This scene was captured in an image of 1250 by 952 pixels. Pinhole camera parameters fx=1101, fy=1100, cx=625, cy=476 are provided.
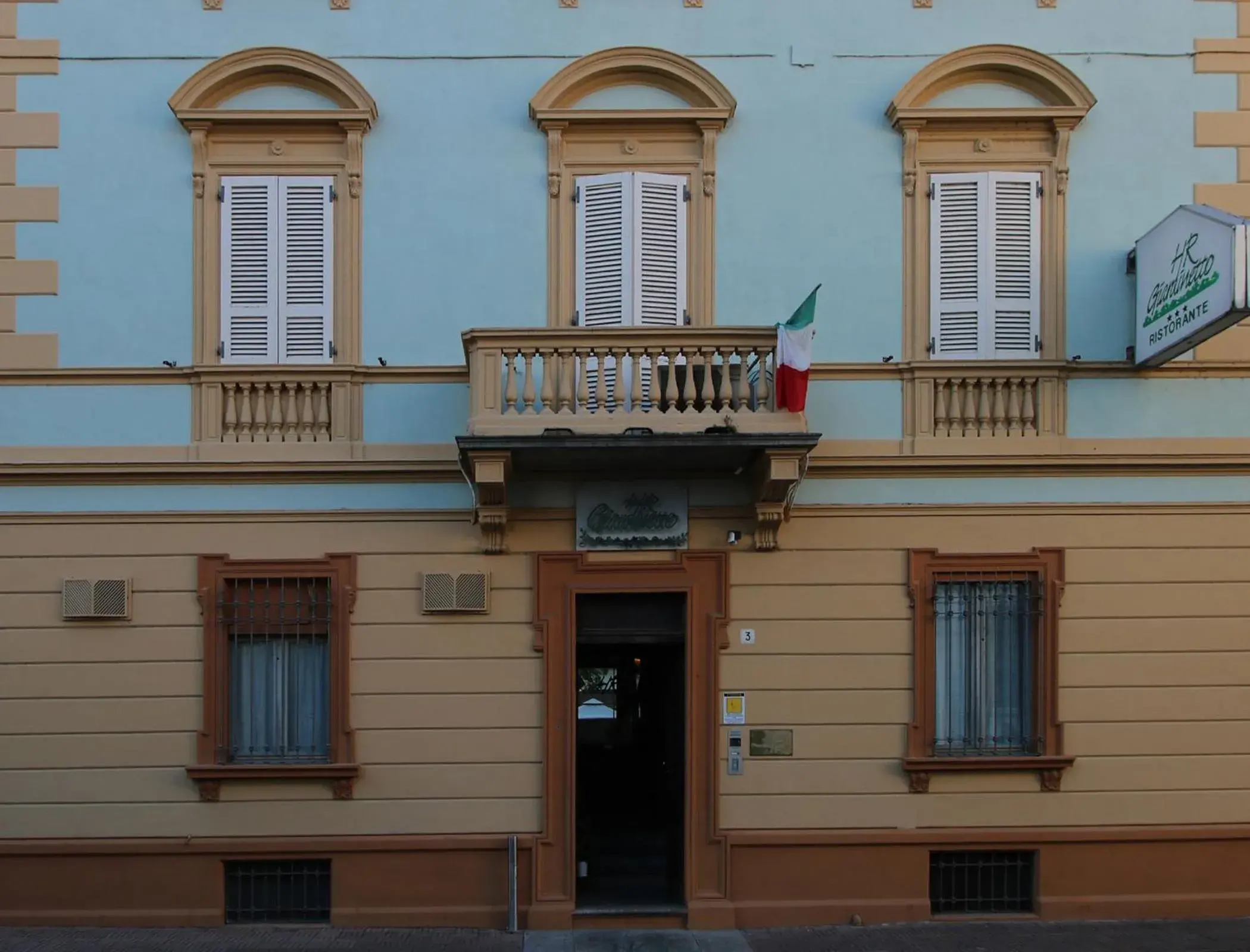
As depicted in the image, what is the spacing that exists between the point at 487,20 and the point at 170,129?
310cm

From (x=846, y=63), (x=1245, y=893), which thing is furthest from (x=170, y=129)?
(x=1245, y=893)

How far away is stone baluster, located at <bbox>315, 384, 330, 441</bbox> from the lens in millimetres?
10039

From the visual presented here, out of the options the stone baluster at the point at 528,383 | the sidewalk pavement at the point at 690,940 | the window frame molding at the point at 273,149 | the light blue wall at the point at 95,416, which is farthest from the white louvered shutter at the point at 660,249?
the sidewalk pavement at the point at 690,940

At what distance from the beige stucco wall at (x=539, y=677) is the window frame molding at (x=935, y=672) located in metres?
0.10

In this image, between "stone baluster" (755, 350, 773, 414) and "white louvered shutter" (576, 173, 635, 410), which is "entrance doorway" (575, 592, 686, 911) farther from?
"white louvered shutter" (576, 173, 635, 410)

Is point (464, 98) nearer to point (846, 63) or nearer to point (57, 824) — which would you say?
point (846, 63)

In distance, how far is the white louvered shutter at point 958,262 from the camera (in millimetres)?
10305

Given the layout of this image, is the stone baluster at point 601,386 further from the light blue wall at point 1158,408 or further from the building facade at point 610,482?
the light blue wall at point 1158,408

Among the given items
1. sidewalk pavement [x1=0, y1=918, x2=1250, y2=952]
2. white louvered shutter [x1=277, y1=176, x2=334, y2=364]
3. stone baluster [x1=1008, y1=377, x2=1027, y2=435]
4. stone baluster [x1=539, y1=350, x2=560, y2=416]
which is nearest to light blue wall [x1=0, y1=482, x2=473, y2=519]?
stone baluster [x1=539, y1=350, x2=560, y2=416]

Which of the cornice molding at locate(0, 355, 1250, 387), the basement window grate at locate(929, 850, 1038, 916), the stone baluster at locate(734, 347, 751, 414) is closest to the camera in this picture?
the stone baluster at locate(734, 347, 751, 414)

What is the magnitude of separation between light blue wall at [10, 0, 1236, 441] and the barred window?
1.70 meters

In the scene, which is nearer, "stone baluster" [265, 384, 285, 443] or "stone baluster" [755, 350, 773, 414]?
"stone baluster" [755, 350, 773, 414]

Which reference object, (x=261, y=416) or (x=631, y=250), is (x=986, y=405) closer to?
(x=631, y=250)

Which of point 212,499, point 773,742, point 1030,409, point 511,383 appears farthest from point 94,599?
point 1030,409
